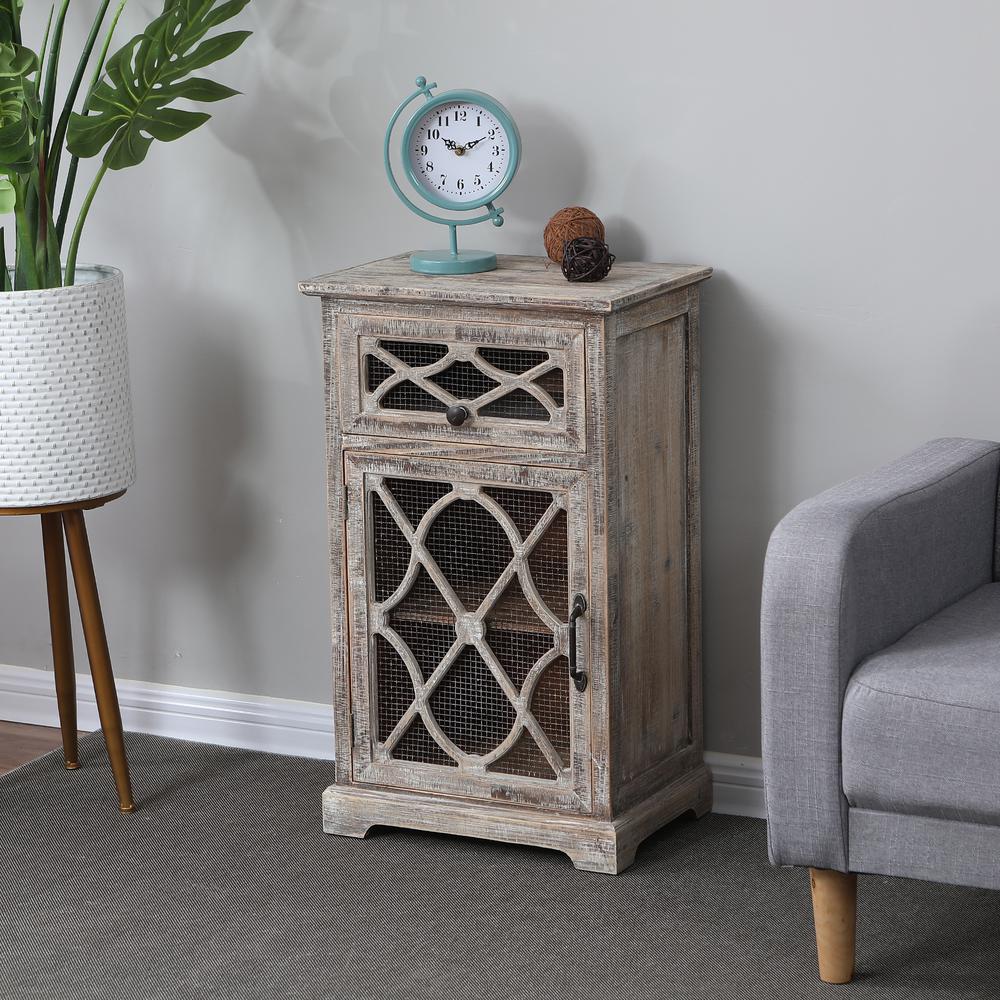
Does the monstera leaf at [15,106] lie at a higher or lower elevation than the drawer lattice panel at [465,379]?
higher

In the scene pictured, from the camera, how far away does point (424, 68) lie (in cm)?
263

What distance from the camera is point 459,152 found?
2469 millimetres

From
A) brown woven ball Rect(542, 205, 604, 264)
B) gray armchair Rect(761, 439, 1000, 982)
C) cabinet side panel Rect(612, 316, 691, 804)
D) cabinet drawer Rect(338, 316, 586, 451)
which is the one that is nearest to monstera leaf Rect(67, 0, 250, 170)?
cabinet drawer Rect(338, 316, 586, 451)

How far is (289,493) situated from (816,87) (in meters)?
1.15

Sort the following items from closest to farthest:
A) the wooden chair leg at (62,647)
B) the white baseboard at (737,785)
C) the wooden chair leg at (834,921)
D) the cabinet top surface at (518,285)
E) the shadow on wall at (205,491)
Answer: the wooden chair leg at (834,921) < the cabinet top surface at (518,285) < the white baseboard at (737,785) < the wooden chair leg at (62,647) < the shadow on wall at (205,491)

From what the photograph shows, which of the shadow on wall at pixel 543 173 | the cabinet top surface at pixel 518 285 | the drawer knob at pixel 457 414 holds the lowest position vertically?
the drawer knob at pixel 457 414

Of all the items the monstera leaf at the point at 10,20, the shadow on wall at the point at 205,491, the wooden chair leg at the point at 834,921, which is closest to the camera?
the wooden chair leg at the point at 834,921

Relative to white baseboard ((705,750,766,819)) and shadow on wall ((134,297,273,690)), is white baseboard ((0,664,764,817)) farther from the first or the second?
white baseboard ((705,750,766,819))

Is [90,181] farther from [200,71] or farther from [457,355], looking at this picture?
[457,355]

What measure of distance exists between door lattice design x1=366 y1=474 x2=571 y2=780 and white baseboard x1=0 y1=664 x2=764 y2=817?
1.42 ft

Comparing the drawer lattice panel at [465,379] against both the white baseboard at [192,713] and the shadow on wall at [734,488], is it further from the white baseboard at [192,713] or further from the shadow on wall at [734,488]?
the white baseboard at [192,713]

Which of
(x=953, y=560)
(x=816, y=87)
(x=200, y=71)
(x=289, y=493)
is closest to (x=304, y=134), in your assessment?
(x=200, y=71)

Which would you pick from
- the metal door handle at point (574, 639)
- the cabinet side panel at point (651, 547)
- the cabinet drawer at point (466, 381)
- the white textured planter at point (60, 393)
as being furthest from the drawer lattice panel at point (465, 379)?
the white textured planter at point (60, 393)

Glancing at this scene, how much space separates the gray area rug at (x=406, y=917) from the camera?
2082 mm
